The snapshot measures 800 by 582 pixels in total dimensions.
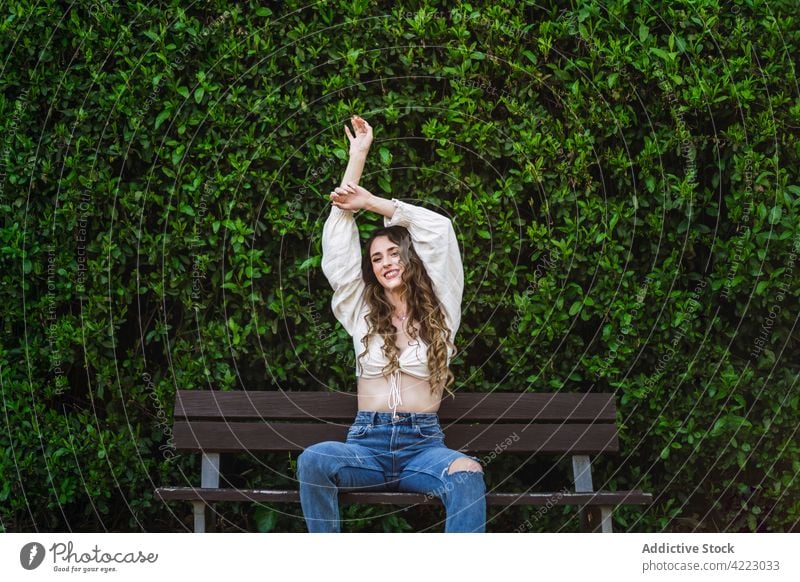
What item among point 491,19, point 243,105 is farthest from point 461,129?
point 243,105

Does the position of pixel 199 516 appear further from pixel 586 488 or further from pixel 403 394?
pixel 586 488

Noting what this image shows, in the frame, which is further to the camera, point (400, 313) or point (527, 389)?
point (527, 389)

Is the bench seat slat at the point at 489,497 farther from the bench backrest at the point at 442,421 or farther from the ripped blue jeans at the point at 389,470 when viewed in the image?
the bench backrest at the point at 442,421

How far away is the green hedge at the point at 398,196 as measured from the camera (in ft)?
17.3

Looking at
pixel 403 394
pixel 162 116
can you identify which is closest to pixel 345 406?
pixel 403 394

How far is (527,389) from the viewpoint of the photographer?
5375mm

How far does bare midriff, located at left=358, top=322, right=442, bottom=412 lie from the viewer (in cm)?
465

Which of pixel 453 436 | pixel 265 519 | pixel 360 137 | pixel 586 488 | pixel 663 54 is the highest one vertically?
pixel 663 54

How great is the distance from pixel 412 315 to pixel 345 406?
621 millimetres

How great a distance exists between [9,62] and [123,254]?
117 centimetres

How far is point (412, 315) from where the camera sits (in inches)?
187

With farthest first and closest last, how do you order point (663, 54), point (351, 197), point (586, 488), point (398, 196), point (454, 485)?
point (398, 196), point (663, 54), point (586, 488), point (351, 197), point (454, 485)
